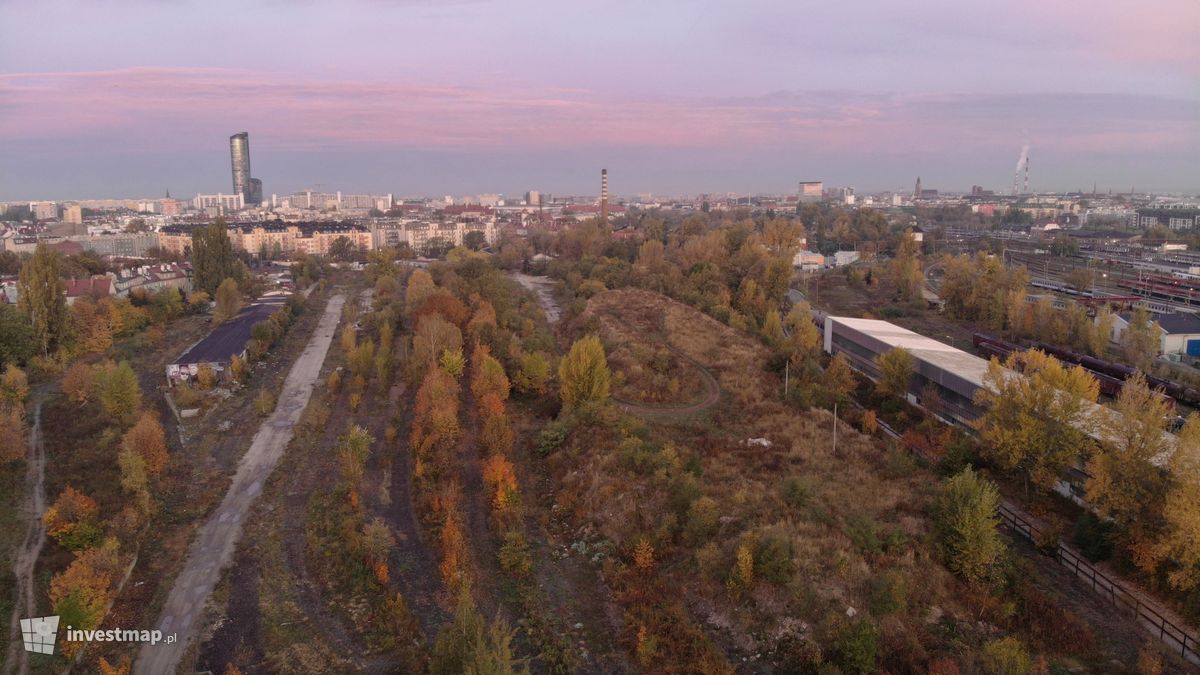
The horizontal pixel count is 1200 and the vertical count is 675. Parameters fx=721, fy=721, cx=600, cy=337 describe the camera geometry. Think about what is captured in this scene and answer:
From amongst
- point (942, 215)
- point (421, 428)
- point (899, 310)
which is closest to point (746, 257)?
point (899, 310)

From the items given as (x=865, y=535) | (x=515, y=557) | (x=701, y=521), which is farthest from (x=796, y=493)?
(x=515, y=557)

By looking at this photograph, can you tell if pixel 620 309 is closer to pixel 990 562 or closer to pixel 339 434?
pixel 339 434

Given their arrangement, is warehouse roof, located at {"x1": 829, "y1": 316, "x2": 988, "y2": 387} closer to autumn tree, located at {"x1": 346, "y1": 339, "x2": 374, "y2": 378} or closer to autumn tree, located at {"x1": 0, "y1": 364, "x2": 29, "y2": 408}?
autumn tree, located at {"x1": 346, "y1": 339, "x2": 374, "y2": 378}

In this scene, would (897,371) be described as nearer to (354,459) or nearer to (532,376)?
(532,376)

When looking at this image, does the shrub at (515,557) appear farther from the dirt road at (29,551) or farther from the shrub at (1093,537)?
the shrub at (1093,537)

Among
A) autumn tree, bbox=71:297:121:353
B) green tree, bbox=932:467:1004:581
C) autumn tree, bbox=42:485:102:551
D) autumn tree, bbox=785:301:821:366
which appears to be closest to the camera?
green tree, bbox=932:467:1004:581

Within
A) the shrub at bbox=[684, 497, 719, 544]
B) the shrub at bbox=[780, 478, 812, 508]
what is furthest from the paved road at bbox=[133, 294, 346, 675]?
the shrub at bbox=[780, 478, 812, 508]
